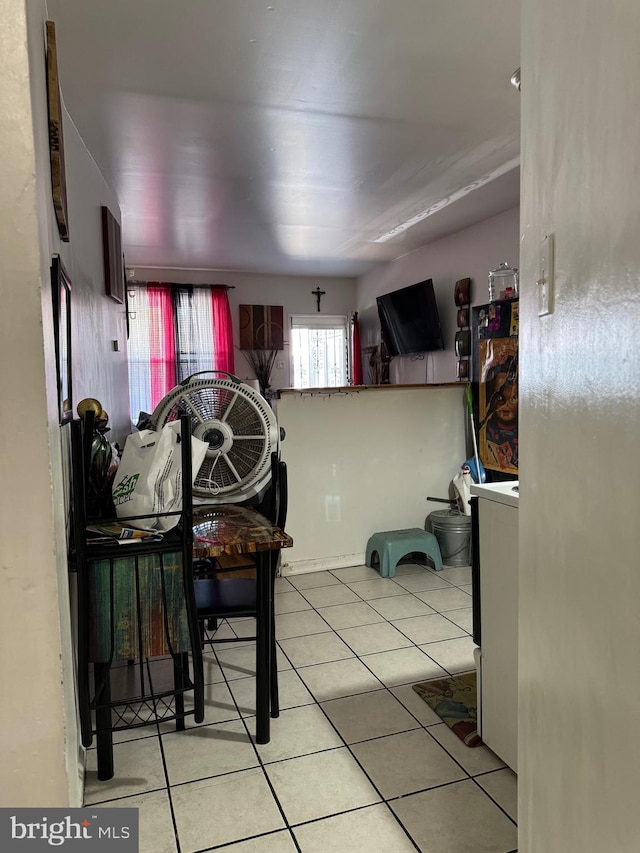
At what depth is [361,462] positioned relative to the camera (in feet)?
12.7

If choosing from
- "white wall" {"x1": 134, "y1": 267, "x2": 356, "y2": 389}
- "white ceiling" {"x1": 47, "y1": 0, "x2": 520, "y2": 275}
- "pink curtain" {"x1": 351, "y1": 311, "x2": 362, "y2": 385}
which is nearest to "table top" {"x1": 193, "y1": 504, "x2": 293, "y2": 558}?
"white ceiling" {"x1": 47, "y1": 0, "x2": 520, "y2": 275}

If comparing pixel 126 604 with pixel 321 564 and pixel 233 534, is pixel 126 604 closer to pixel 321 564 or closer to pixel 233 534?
pixel 233 534

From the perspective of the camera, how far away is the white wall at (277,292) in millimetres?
6750

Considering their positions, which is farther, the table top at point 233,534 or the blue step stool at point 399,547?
the blue step stool at point 399,547

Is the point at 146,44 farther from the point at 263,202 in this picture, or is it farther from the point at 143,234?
the point at 143,234

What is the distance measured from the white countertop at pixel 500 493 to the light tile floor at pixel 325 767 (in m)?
0.82

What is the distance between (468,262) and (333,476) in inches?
96.0

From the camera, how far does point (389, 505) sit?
396 centimetres

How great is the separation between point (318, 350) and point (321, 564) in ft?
13.7

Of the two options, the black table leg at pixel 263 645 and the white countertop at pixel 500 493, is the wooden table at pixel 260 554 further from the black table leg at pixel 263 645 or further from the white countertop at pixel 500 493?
the white countertop at pixel 500 493

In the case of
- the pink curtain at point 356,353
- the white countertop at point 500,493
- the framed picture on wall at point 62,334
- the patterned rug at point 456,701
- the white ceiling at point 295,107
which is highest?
the white ceiling at point 295,107

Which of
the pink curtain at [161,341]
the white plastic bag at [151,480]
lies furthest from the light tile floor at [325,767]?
the pink curtain at [161,341]

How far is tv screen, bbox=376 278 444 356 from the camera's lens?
5.43 m

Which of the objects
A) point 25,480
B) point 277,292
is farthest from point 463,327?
point 25,480
